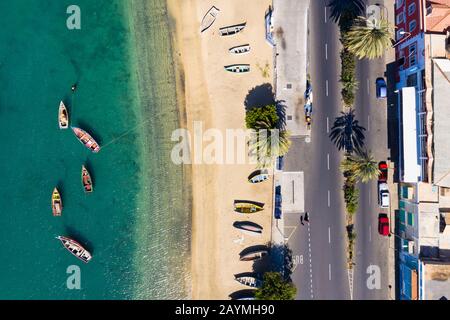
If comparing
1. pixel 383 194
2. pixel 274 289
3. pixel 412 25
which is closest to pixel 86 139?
pixel 274 289

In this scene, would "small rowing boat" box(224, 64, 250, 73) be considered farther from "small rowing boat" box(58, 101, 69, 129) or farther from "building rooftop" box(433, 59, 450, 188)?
"building rooftop" box(433, 59, 450, 188)

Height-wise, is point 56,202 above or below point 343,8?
below

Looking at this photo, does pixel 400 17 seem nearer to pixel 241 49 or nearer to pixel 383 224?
pixel 241 49

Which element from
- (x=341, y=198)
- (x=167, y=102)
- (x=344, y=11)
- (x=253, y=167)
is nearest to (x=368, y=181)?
(x=341, y=198)

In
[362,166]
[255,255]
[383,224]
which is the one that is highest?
[362,166]

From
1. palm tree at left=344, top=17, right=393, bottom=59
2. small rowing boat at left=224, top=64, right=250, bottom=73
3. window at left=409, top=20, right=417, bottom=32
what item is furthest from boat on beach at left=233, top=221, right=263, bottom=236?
window at left=409, top=20, right=417, bottom=32

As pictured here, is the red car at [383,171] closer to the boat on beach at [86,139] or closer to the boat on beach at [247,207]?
the boat on beach at [247,207]
